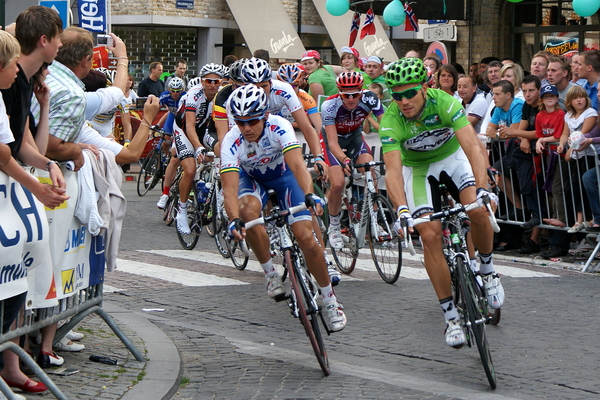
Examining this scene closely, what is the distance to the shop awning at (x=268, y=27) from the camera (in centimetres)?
2920

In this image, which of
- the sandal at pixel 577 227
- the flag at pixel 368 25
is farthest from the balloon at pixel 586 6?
the flag at pixel 368 25

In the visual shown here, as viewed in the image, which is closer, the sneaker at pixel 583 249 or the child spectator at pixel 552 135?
the child spectator at pixel 552 135

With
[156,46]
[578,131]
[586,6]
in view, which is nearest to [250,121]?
[578,131]

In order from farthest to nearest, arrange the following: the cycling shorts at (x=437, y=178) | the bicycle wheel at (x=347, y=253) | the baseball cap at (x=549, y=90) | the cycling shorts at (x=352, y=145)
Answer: the baseball cap at (x=549, y=90)
the cycling shorts at (x=352, y=145)
the bicycle wheel at (x=347, y=253)
the cycling shorts at (x=437, y=178)

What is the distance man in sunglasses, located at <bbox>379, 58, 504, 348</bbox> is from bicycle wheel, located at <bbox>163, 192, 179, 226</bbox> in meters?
5.97

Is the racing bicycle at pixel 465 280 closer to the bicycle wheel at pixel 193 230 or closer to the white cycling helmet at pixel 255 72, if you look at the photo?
the white cycling helmet at pixel 255 72

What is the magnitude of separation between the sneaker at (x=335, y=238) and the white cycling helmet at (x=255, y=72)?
7.58 ft

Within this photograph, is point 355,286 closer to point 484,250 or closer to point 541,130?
point 484,250

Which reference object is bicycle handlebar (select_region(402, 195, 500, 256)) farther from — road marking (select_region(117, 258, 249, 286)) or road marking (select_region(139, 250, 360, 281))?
road marking (select_region(139, 250, 360, 281))

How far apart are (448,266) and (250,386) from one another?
158 cm

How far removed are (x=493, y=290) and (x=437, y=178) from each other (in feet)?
2.97

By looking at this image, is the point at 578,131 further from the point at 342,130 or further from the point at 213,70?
the point at 213,70

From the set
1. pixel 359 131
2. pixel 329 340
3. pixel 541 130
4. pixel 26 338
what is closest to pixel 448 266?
pixel 329 340

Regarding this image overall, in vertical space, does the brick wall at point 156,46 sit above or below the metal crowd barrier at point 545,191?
above
